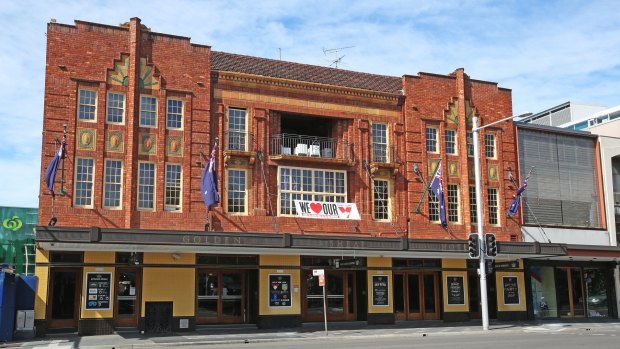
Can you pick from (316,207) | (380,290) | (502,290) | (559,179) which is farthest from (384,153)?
(559,179)

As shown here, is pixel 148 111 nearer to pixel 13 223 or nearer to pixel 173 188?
pixel 173 188

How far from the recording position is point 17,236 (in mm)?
40469

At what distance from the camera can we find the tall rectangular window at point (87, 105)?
1060 inches

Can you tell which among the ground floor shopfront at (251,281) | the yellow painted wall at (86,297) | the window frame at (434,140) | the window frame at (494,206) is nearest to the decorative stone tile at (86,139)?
the ground floor shopfront at (251,281)

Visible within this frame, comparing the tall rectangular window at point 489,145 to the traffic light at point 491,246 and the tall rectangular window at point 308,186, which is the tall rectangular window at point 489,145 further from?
the tall rectangular window at point 308,186

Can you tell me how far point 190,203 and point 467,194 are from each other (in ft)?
46.3

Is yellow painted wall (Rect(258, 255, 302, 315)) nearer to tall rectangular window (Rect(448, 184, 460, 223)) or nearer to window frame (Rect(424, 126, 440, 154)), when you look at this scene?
tall rectangular window (Rect(448, 184, 460, 223))

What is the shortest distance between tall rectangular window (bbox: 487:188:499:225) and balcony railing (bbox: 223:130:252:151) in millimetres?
13138

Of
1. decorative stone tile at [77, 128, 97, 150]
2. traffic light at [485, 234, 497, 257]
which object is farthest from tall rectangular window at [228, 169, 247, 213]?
traffic light at [485, 234, 497, 257]

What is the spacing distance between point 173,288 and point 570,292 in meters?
21.7

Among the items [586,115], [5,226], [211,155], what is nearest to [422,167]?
[211,155]

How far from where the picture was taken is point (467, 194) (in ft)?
109

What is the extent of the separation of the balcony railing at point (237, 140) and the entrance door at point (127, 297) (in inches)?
264

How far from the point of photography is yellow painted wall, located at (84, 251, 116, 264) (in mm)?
25938
